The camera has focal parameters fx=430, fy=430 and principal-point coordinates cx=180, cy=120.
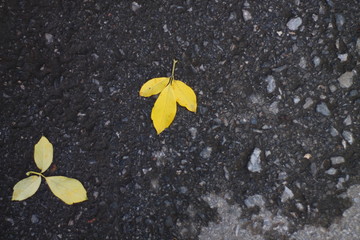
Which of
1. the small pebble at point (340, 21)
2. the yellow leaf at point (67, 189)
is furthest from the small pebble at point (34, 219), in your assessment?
the small pebble at point (340, 21)

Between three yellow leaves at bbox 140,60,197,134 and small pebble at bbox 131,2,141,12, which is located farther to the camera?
small pebble at bbox 131,2,141,12

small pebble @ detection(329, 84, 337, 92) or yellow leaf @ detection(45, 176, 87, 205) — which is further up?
small pebble @ detection(329, 84, 337, 92)

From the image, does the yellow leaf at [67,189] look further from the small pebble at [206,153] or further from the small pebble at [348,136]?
the small pebble at [348,136]

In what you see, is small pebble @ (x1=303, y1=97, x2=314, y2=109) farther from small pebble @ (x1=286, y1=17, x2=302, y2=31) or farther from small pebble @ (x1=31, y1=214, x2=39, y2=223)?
small pebble @ (x1=31, y1=214, x2=39, y2=223)

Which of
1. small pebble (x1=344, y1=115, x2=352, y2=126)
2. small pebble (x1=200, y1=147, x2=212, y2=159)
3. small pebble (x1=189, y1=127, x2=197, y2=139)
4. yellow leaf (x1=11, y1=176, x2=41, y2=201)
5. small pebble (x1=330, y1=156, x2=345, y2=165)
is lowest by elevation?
yellow leaf (x1=11, y1=176, x2=41, y2=201)

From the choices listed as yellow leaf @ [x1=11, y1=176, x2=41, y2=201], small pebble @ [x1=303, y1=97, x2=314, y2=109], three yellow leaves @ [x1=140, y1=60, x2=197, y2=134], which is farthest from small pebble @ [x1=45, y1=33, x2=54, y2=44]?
small pebble @ [x1=303, y1=97, x2=314, y2=109]

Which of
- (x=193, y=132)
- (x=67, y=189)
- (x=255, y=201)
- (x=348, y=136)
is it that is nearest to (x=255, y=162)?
(x=255, y=201)

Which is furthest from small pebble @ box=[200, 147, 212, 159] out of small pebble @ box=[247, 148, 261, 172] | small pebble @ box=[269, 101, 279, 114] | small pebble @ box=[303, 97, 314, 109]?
small pebble @ box=[303, 97, 314, 109]
